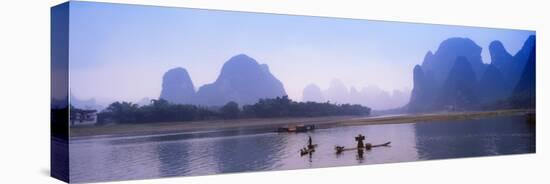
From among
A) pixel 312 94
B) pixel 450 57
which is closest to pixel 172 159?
pixel 312 94

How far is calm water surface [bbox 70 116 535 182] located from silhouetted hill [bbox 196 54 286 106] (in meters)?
0.42

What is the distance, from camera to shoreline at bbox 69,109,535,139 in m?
8.20

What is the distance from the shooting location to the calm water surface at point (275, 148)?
322 inches

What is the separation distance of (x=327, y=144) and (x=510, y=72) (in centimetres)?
341

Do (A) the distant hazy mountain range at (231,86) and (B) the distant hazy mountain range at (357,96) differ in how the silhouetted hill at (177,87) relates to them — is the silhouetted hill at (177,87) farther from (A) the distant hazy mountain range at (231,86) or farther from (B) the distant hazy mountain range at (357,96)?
(B) the distant hazy mountain range at (357,96)

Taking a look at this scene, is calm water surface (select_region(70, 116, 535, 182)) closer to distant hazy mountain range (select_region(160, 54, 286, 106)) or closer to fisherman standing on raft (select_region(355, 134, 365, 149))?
fisherman standing on raft (select_region(355, 134, 365, 149))

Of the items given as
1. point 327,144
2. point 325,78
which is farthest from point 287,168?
point 325,78

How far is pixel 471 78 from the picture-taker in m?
10.8

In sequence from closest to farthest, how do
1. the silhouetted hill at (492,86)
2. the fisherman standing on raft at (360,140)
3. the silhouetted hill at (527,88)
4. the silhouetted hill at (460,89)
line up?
the fisherman standing on raft at (360,140) < the silhouetted hill at (460,89) < the silhouetted hill at (492,86) < the silhouetted hill at (527,88)

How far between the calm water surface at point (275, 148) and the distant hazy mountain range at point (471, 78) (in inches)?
11.4

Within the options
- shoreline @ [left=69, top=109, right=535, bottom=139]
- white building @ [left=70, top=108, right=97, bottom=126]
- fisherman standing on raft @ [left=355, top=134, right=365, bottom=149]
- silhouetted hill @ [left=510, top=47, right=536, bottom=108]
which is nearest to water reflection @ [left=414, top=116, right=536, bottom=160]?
shoreline @ [left=69, top=109, right=535, bottom=139]

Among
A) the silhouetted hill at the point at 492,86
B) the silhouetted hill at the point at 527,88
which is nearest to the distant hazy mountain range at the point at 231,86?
the silhouetted hill at the point at 492,86

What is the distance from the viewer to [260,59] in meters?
9.08

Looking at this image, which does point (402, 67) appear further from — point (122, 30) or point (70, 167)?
point (70, 167)
